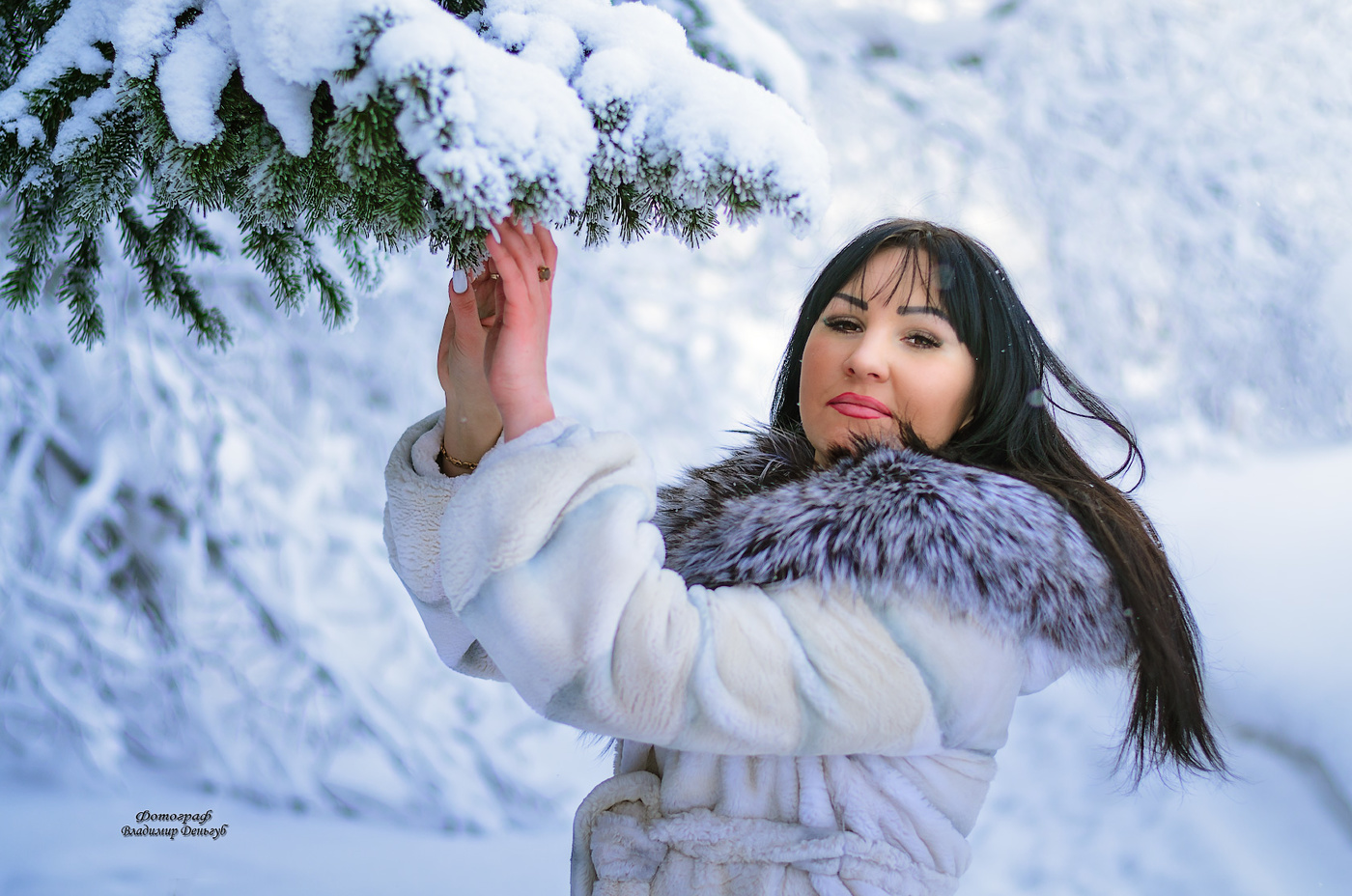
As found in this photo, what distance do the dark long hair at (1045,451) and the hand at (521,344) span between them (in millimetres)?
470

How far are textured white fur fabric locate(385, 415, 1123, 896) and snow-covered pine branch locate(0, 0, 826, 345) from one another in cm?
25

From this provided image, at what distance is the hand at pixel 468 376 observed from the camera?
3.42 ft

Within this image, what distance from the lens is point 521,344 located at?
2.91 feet

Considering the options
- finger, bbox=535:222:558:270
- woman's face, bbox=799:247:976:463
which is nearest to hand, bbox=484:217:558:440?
finger, bbox=535:222:558:270

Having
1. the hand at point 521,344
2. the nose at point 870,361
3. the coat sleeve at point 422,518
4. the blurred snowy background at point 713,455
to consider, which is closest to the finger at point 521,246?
the hand at point 521,344

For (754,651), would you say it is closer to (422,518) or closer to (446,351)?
(422,518)

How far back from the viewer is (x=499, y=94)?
2.15 ft

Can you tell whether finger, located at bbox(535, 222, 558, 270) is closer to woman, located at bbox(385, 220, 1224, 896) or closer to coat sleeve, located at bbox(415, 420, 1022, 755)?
woman, located at bbox(385, 220, 1224, 896)

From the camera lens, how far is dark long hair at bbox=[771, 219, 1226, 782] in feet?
3.30

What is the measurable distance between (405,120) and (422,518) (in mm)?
529

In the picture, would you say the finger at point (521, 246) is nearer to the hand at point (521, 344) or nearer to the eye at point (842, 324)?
the hand at point (521, 344)

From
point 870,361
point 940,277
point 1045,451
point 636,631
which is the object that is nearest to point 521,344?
point 636,631

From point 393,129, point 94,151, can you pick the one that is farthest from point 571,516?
point 94,151

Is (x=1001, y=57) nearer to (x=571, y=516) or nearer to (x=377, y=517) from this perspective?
(x=377, y=517)
